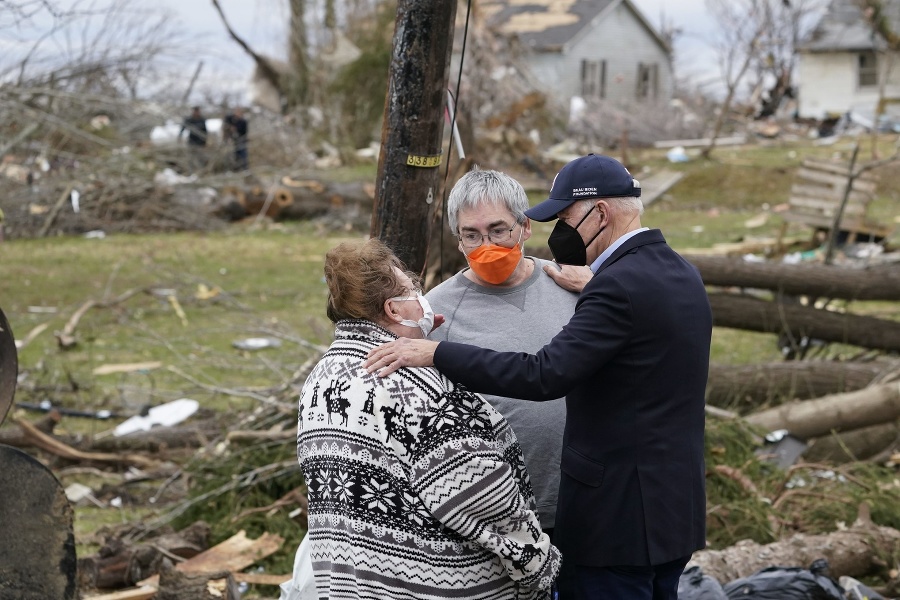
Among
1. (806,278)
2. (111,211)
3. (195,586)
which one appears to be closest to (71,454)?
(195,586)

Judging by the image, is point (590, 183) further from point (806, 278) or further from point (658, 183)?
point (658, 183)

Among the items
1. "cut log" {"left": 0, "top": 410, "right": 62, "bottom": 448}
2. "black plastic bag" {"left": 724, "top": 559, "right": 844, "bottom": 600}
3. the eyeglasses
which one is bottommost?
"cut log" {"left": 0, "top": 410, "right": 62, "bottom": 448}

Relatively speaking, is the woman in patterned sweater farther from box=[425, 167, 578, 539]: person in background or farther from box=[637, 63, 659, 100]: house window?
box=[637, 63, 659, 100]: house window

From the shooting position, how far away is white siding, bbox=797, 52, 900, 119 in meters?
39.2

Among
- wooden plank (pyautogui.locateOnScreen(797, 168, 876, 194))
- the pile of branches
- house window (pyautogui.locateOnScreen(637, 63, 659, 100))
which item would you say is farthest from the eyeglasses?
house window (pyautogui.locateOnScreen(637, 63, 659, 100))

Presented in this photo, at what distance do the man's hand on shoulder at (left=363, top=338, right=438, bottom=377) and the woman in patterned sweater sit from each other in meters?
0.02

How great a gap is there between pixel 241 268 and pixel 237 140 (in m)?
8.47

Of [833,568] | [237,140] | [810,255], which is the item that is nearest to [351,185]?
[237,140]

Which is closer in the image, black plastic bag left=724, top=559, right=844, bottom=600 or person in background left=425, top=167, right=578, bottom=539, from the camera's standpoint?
person in background left=425, top=167, right=578, bottom=539

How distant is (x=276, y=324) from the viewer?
10805 millimetres

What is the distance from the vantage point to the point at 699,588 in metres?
4.29

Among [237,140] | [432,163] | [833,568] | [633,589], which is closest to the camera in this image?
[633,589]

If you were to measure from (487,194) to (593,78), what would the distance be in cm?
4105

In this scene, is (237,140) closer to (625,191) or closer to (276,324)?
(276,324)
